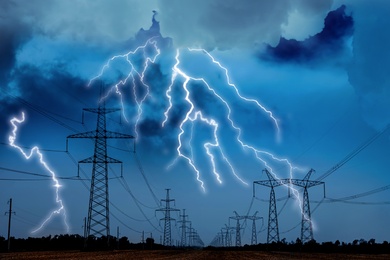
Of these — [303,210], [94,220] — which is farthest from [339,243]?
[94,220]

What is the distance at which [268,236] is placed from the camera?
7056 cm

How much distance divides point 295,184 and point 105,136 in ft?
77.9

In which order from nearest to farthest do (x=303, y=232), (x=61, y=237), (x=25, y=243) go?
1. (x=303, y=232)
2. (x=25, y=243)
3. (x=61, y=237)

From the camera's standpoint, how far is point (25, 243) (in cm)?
9431

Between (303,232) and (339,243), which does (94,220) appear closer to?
(303,232)

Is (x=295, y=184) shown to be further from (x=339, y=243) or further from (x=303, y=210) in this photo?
(x=339, y=243)

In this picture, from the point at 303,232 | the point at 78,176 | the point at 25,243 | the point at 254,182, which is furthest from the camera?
the point at 25,243

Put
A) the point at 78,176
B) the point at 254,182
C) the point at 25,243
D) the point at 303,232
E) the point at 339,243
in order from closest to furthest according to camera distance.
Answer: the point at 78,176 → the point at 303,232 → the point at 254,182 → the point at 339,243 → the point at 25,243

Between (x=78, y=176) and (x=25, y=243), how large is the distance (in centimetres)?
5357

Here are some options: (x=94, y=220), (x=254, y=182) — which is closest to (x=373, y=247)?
(x=254, y=182)

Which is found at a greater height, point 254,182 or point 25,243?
point 254,182

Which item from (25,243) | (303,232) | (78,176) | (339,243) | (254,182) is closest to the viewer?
(78,176)

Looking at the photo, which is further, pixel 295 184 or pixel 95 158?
pixel 295 184

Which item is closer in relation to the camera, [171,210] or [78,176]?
[78,176]
